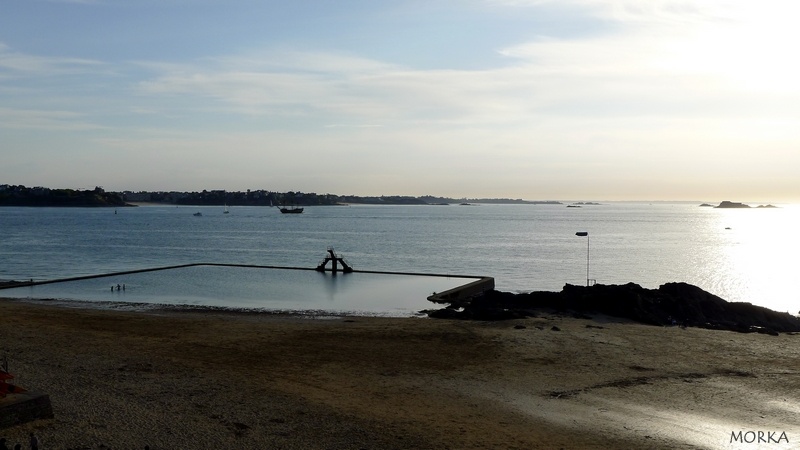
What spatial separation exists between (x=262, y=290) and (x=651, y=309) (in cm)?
2287

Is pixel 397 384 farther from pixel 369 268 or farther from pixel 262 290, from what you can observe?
pixel 369 268

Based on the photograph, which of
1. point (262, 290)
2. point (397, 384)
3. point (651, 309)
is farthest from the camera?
point (262, 290)

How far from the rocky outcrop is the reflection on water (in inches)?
228

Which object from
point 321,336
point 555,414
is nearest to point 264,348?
point 321,336

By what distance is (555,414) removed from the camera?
552 inches

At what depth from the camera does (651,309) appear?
29.3 m

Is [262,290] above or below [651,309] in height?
below

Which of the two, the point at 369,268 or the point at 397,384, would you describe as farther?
the point at 369,268

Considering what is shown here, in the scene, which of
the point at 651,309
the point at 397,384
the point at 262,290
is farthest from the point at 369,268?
the point at 397,384

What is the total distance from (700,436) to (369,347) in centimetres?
1033

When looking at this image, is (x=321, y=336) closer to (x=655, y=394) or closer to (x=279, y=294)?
(x=655, y=394)

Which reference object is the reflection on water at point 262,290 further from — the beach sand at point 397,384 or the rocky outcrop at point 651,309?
the beach sand at point 397,384

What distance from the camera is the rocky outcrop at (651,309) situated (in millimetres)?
28109

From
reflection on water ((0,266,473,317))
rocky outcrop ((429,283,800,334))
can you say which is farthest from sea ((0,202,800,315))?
rocky outcrop ((429,283,800,334))
